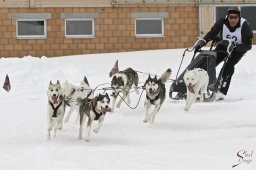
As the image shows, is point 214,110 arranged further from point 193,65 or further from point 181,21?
point 181,21

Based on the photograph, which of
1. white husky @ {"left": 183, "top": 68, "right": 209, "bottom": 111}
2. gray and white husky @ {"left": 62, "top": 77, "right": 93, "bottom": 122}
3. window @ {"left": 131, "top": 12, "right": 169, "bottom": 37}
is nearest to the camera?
gray and white husky @ {"left": 62, "top": 77, "right": 93, "bottom": 122}

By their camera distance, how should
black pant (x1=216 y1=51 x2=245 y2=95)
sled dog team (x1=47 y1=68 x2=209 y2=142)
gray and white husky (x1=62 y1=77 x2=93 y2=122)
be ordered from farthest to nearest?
1. black pant (x1=216 y1=51 x2=245 y2=95)
2. gray and white husky (x1=62 y1=77 x2=93 y2=122)
3. sled dog team (x1=47 y1=68 x2=209 y2=142)

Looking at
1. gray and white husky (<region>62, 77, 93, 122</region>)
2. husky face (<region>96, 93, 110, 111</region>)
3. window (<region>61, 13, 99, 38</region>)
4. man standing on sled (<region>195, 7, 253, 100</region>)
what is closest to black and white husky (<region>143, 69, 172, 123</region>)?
gray and white husky (<region>62, 77, 93, 122</region>)

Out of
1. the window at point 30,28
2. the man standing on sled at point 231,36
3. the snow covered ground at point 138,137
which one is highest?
the window at point 30,28

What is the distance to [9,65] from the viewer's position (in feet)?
51.3

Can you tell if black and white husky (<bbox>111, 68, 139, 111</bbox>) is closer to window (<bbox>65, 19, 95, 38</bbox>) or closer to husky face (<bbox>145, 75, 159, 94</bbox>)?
husky face (<bbox>145, 75, 159, 94</bbox>)

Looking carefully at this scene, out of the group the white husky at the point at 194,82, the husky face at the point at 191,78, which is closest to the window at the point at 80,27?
the white husky at the point at 194,82

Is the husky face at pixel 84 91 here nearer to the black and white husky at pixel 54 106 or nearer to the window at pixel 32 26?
the black and white husky at pixel 54 106

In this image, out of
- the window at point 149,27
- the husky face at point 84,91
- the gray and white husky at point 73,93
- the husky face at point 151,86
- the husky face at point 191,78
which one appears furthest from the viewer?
the window at point 149,27

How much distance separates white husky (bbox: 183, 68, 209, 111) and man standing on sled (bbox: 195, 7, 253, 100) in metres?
0.80

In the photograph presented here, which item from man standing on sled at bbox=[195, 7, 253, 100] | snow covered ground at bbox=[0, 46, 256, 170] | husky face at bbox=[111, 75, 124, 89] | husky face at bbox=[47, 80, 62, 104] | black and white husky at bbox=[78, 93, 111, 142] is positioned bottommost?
snow covered ground at bbox=[0, 46, 256, 170]

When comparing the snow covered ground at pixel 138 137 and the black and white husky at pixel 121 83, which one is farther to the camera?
the black and white husky at pixel 121 83

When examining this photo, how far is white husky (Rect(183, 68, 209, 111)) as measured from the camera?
9.74m

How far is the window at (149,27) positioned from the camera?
20.3 meters
